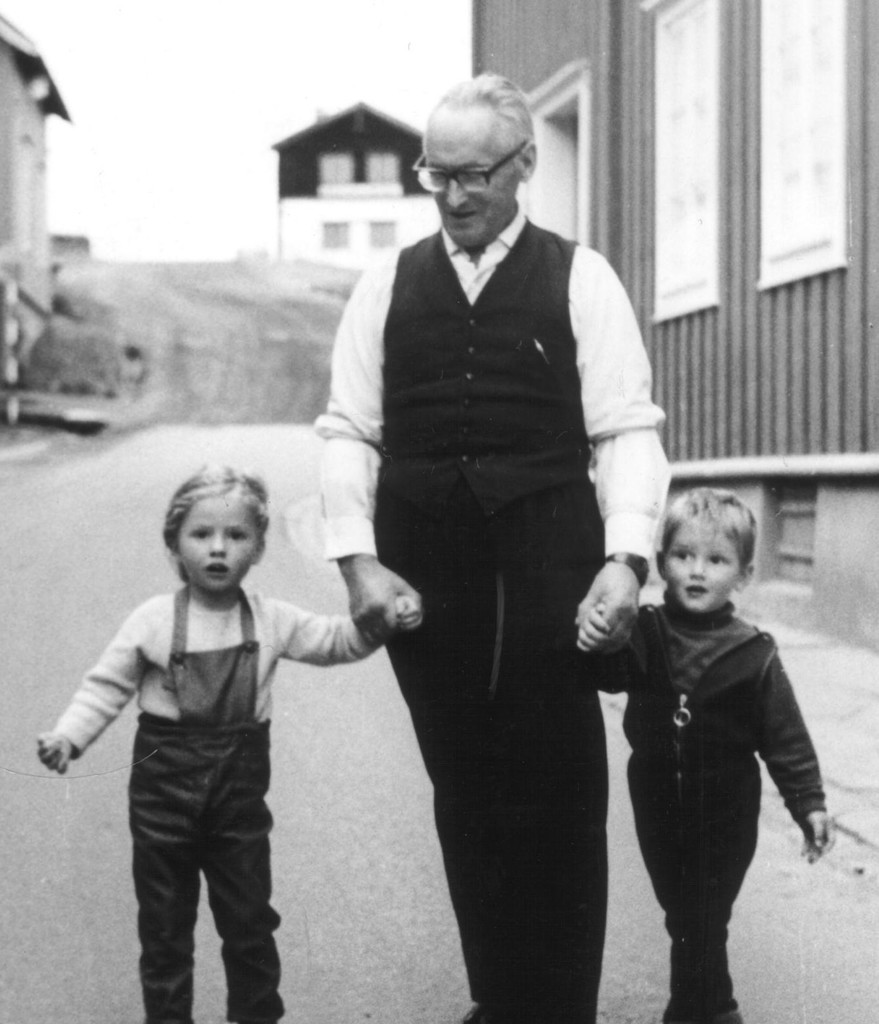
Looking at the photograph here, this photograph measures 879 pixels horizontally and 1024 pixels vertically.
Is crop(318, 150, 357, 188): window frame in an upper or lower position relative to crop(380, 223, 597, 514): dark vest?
upper

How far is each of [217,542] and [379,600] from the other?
0.36 m

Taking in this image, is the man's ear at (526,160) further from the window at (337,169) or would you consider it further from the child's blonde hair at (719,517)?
the window at (337,169)

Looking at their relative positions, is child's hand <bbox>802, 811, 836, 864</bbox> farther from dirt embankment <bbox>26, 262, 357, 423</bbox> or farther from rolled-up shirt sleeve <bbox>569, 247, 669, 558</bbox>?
dirt embankment <bbox>26, 262, 357, 423</bbox>

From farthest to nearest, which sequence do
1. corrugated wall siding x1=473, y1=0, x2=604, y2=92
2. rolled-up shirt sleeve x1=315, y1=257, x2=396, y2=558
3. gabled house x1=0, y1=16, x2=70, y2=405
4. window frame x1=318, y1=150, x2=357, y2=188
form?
1. window frame x1=318, y1=150, x2=357, y2=188
2. gabled house x1=0, y1=16, x2=70, y2=405
3. corrugated wall siding x1=473, y1=0, x2=604, y2=92
4. rolled-up shirt sleeve x1=315, y1=257, x2=396, y2=558

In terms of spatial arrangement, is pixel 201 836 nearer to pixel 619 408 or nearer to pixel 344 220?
pixel 619 408

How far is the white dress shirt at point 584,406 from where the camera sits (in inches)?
113

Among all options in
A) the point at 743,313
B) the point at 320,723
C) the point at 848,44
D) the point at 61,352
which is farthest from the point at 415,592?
the point at 61,352

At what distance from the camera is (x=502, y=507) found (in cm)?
288

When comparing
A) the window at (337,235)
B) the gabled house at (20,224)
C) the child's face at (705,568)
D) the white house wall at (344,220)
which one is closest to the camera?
the child's face at (705,568)

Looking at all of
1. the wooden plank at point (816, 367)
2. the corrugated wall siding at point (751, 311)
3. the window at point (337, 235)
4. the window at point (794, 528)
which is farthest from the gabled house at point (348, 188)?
the wooden plank at point (816, 367)

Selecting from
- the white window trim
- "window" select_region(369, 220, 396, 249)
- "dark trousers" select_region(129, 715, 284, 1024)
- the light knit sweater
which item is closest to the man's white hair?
the light knit sweater

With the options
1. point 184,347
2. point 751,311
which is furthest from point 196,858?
point 184,347

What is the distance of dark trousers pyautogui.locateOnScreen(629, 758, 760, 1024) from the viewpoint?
3090 mm

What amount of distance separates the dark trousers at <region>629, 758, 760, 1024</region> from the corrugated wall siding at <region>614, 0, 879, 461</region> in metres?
4.63
